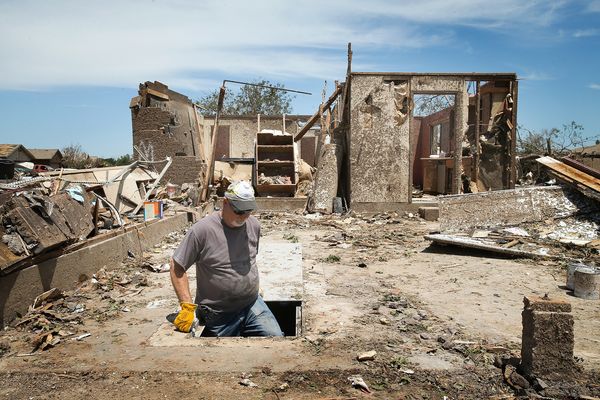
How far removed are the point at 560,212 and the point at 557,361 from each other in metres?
6.81

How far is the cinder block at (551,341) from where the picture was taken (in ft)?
10.7

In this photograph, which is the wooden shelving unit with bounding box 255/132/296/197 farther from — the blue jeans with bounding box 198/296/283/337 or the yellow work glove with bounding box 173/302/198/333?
the yellow work glove with bounding box 173/302/198/333

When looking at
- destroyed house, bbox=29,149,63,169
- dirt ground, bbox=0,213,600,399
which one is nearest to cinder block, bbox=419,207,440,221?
dirt ground, bbox=0,213,600,399

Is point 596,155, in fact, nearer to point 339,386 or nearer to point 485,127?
point 485,127

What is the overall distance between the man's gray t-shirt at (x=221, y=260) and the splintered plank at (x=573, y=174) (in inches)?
306

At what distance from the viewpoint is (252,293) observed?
4.18 meters

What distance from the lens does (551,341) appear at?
3.27 meters

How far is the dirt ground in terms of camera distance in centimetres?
324

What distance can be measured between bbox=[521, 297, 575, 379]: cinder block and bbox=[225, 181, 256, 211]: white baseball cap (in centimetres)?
222

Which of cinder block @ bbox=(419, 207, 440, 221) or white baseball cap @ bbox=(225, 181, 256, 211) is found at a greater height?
white baseball cap @ bbox=(225, 181, 256, 211)

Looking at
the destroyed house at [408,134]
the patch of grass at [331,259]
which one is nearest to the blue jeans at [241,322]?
the patch of grass at [331,259]

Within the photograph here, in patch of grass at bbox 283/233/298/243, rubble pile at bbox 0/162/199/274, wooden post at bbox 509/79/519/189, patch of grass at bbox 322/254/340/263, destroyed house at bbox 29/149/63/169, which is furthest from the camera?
destroyed house at bbox 29/149/63/169

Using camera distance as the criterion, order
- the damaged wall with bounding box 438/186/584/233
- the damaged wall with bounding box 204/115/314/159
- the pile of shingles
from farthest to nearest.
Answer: the damaged wall with bounding box 204/115/314/159 < the damaged wall with bounding box 438/186/584/233 < the pile of shingles

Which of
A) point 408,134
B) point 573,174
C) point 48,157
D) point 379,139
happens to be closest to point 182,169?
point 379,139
